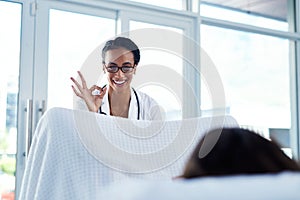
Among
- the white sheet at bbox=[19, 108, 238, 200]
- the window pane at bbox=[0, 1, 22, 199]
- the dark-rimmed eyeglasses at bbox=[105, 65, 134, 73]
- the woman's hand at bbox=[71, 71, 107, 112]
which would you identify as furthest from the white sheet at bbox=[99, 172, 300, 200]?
the window pane at bbox=[0, 1, 22, 199]

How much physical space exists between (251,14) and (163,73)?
1248mm

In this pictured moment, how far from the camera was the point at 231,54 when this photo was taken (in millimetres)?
3547

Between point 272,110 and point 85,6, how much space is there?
203 cm

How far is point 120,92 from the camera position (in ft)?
6.71

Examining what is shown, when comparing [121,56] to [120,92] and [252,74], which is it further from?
[252,74]

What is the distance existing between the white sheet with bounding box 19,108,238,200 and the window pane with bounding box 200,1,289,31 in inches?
90.4

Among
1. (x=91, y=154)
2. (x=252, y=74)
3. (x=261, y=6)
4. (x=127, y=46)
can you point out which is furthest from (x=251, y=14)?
(x=91, y=154)

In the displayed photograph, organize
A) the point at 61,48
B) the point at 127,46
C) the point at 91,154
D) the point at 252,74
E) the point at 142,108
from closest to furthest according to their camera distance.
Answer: the point at 91,154
the point at 142,108
the point at 127,46
the point at 61,48
the point at 252,74

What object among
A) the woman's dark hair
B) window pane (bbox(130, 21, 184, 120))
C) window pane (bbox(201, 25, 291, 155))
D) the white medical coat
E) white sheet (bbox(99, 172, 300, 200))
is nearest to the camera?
white sheet (bbox(99, 172, 300, 200))

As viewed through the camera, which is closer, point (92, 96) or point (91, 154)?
point (91, 154)

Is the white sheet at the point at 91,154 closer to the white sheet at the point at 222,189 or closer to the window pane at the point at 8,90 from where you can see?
the white sheet at the point at 222,189

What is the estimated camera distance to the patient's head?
412 millimetres

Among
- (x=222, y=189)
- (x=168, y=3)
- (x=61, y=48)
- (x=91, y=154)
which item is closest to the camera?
(x=222, y=189)

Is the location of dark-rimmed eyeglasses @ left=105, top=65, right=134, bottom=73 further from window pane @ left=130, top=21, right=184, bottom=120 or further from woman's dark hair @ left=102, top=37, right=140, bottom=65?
window pane @ left=130, top=21, right=184, bottom=120
